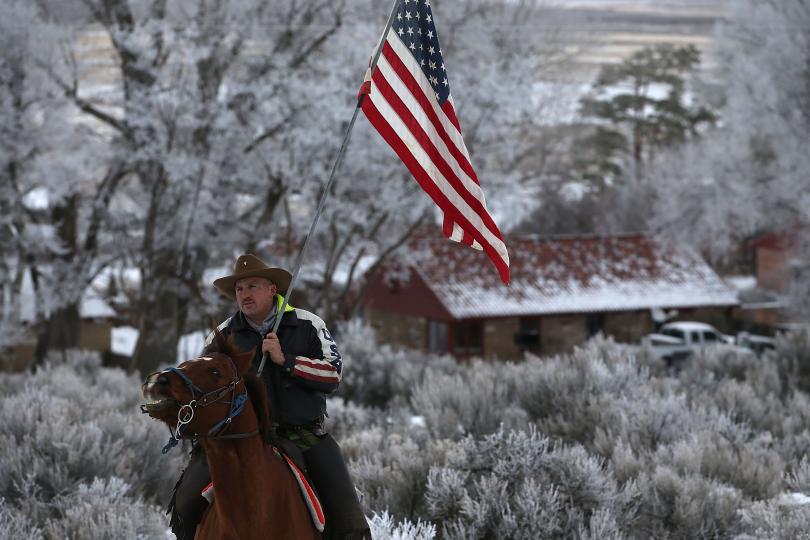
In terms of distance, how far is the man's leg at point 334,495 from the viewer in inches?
233

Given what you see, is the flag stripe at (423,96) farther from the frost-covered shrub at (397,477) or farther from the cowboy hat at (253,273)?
the frost-covered shrub at (397,477)

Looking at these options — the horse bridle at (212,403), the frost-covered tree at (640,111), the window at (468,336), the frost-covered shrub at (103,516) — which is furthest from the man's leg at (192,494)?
the frost-covered tree at (640,111)

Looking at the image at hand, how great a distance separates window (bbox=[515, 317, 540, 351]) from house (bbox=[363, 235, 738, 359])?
36mm

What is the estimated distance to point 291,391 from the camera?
5848mm

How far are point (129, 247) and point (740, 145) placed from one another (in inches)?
903

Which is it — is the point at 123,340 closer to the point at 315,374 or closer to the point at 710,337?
the point at 710,337

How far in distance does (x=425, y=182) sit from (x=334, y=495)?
86.2 inches

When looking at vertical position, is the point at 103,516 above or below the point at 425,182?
below

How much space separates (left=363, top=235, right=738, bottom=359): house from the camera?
37.7m

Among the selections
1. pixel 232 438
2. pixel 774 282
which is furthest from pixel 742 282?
pixel 232 438

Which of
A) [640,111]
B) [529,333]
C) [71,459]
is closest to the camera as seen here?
[71,459]

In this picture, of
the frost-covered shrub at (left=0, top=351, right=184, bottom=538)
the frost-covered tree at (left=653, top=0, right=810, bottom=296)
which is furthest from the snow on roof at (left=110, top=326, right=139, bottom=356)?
the frost-covered shrub at (left=0, top=351, right=184, bottom=538)

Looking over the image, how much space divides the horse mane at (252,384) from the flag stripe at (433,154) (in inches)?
88.7

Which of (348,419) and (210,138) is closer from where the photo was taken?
(348,419)
